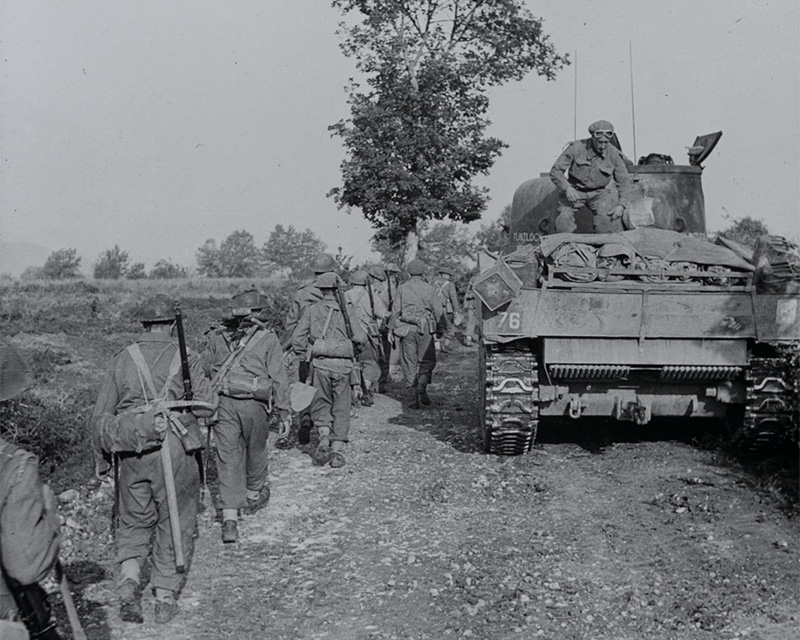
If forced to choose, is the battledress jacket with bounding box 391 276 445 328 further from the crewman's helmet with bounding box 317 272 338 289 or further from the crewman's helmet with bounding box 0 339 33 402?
the crewman's helmet with bounding box 0 339 33 402

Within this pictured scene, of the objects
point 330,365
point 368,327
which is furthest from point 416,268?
point 330,365

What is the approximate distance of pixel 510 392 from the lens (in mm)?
7945

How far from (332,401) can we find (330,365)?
0.35 m

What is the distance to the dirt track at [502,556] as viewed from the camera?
4934 mm

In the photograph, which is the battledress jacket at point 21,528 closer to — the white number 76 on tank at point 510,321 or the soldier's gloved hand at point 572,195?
the white number 76 on tank at point 510,321

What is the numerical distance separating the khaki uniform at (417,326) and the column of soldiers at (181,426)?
260 cm

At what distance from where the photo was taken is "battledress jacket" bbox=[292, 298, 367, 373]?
8.92m

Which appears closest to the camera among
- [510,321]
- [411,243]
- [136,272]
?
[510,321]

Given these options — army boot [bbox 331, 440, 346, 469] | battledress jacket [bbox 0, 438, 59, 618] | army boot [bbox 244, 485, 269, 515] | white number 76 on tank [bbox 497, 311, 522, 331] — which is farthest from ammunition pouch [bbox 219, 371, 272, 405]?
battledress jacket [bbox 0, 438, 59, 618]

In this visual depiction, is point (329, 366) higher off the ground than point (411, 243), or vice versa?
point (411, 243)

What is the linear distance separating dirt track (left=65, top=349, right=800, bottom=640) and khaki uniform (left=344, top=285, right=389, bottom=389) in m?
3.83

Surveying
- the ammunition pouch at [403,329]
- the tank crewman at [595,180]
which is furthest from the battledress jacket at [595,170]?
the ammunition pouch at [403,329]

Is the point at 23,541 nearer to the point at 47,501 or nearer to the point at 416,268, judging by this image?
the point at 47,501

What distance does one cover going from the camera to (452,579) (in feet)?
18.3
